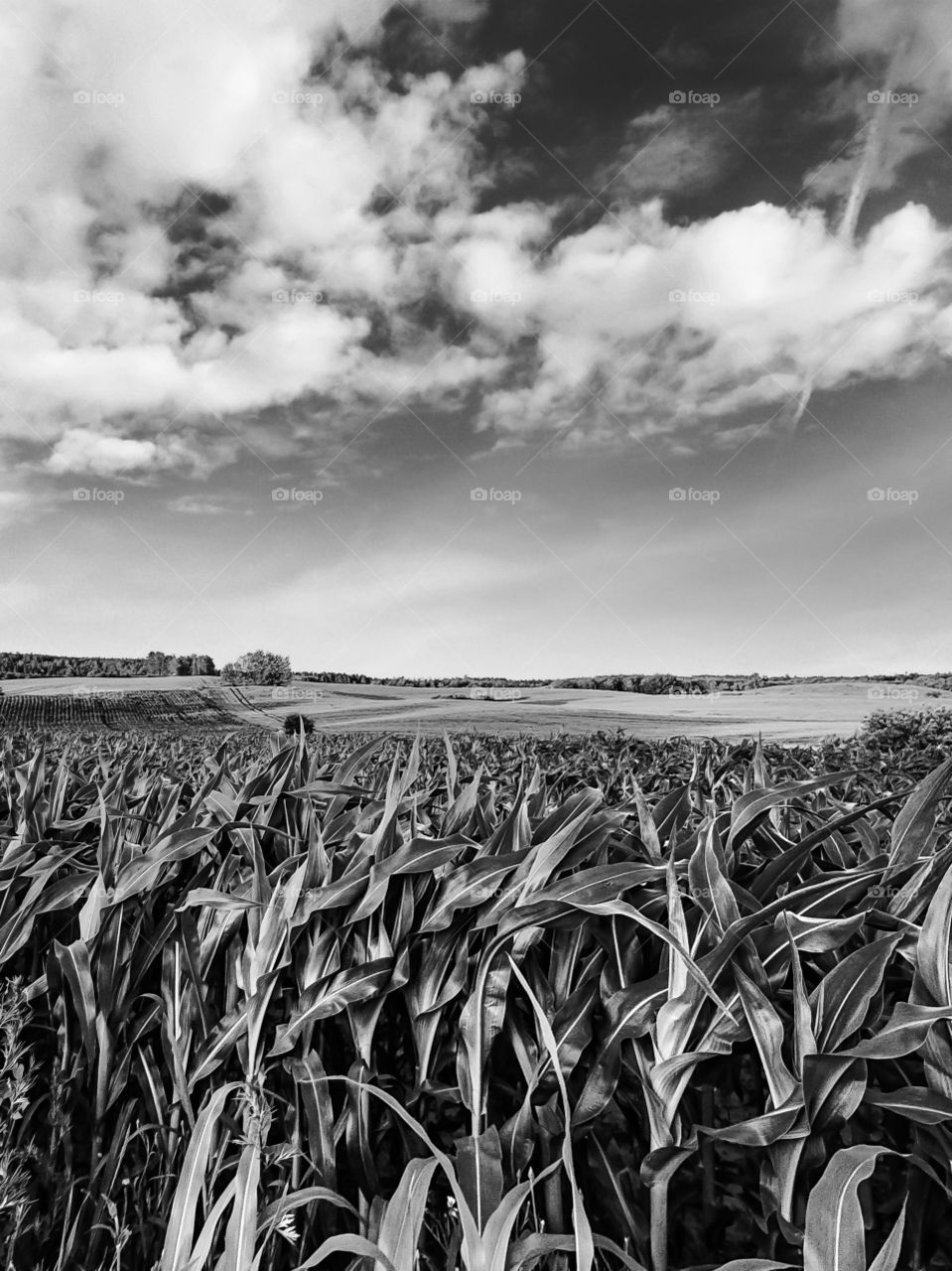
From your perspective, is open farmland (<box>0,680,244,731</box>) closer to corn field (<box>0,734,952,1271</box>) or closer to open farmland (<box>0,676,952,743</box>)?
open farmland (<box>0,676,952,743</box>)

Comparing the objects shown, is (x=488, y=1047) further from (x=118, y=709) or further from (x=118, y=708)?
(x=118, y=708)

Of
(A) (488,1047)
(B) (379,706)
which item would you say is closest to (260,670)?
(B) (379,706)

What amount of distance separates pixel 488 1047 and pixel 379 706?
757 inches

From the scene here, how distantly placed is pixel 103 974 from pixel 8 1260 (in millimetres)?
353

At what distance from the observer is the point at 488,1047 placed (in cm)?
96

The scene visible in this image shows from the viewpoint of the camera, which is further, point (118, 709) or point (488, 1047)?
point (118, 709)

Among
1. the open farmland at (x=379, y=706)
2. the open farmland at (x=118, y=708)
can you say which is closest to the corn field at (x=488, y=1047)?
the open farmland at (x=379, y=706)

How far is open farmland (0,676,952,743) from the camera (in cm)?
1691

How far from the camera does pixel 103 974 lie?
1.20 meters

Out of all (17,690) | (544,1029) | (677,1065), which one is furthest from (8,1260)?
(17,690)

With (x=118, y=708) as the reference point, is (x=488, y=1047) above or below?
above

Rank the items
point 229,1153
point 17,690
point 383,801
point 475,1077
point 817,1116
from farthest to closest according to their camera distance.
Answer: point 17,690, point 383,801, point 229,1153, point 475,1077, point 817,1116

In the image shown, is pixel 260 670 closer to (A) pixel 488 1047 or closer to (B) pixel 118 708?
(B) pixel 118 708

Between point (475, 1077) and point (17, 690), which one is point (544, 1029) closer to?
point (475, 1077)
